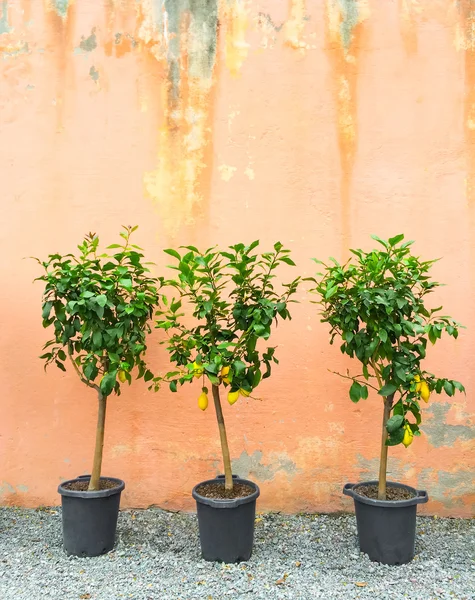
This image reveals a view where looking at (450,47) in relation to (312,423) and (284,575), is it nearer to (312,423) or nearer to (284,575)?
(312,423)

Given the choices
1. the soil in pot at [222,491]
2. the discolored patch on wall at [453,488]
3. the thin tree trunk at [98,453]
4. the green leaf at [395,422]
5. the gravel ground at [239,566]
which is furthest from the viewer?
the discolored patch on wall at [453,488]

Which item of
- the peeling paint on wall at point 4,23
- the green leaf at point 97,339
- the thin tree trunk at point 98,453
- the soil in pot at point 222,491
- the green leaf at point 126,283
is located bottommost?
the soil in pot at point 222,491

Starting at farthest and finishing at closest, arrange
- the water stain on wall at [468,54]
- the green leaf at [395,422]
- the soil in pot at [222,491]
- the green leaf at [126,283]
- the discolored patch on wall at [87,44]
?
the discolored patch on wall at [87,44]
the water stain on wall at [468,54]
the soil in pot at [222,491]
the green leaf at [126,283]
the green leaf at [395,422]

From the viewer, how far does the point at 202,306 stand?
9.15ft

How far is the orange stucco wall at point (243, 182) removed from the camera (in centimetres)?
342

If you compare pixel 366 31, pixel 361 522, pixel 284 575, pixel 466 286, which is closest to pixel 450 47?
pixel 366 31

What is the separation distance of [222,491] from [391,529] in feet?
2.92

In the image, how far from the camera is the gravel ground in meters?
2.53

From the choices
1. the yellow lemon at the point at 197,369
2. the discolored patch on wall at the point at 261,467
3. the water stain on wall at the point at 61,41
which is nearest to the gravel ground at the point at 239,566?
the discolored patch on wall at the point at 261,467

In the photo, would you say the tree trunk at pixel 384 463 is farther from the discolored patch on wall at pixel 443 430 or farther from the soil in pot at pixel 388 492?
the discolored patch on wall at pixel 443 430

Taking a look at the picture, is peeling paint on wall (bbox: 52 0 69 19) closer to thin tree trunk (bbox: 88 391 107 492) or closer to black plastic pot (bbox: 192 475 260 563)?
thin tree trunk (bbox: 88 391 107 492)

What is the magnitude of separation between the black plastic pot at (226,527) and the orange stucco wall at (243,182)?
2.08 ft

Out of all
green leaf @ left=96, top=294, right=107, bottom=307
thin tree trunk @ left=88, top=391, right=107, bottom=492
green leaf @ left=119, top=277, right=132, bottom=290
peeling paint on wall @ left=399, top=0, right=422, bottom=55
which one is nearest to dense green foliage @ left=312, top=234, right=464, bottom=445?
green leaf @ left=119, top=277, right=132, bottom=290

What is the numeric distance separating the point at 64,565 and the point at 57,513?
26.3 inches
